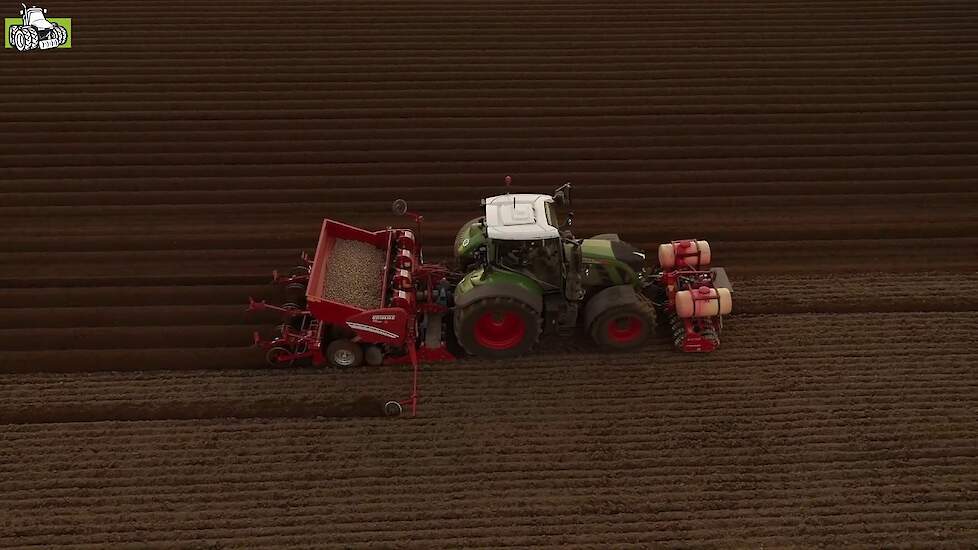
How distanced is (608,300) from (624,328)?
1.39 feet

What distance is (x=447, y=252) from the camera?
7664 millimetres

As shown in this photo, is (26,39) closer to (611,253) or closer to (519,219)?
(519,219)

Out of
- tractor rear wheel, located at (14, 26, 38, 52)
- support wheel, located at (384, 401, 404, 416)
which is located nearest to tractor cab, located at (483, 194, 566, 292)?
support wheel, located at (384, 401, 404, 416)

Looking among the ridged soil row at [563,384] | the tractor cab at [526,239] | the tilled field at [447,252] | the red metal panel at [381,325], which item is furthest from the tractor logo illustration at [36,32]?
the tractor cab at [526,239]

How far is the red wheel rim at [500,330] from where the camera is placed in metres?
5.98

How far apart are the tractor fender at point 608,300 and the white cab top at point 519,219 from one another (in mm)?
903

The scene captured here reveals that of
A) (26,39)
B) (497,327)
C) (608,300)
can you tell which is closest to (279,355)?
(497,327)

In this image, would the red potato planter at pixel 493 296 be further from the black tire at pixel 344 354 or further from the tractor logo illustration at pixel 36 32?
the tractor logo illustration at pixel 36 32

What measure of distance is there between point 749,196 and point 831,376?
3107 millimetres

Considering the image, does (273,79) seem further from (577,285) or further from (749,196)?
(749,196)

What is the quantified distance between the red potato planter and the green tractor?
0.04ft

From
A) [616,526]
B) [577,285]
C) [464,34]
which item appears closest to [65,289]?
[577,285]

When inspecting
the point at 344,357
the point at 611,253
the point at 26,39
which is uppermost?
the point at 26,39

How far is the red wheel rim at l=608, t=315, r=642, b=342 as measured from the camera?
6117 mm
